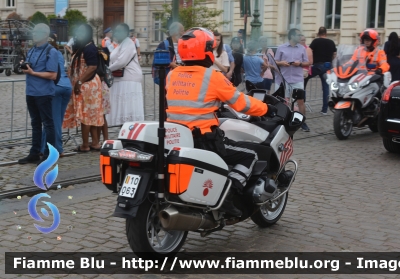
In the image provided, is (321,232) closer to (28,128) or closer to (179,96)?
(179,96)

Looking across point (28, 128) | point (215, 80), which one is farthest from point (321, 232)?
point (28, 128)

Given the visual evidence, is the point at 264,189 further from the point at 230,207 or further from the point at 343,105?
the point at 343,105

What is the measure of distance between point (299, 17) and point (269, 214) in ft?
106

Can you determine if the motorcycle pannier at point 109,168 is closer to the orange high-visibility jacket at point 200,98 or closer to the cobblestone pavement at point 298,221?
the orange high-visibility jacket at point 200,98

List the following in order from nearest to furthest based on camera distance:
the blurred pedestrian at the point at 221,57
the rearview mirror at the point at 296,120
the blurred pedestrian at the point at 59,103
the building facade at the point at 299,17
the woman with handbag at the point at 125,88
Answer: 1. the rearview mirror at the point at 296,120
2. the blurred pedestrian at the point at 59,103
3. the woman with handbag at the point at 125,88
4. the blurred pedestrian at the point at 221,57
5. the building facade at the point at 299,17

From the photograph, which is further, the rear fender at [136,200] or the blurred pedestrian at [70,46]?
the blurred pedestrian at [70,46]

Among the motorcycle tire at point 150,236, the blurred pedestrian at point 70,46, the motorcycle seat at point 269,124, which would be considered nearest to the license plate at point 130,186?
the motorcycle tire at point 150,236

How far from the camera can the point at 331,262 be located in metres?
5.66

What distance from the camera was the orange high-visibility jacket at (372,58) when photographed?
41.5ft

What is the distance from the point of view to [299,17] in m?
37.8

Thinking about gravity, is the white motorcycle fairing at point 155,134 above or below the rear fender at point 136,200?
above

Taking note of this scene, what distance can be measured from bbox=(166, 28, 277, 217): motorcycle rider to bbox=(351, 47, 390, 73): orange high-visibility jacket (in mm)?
7480

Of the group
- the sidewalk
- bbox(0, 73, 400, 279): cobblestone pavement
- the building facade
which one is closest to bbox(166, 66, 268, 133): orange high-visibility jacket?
bbox(0, 73, 400, 279): cobblestone pavement

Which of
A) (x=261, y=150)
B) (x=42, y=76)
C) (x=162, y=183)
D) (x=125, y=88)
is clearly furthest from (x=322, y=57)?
(x=162, y=183)
